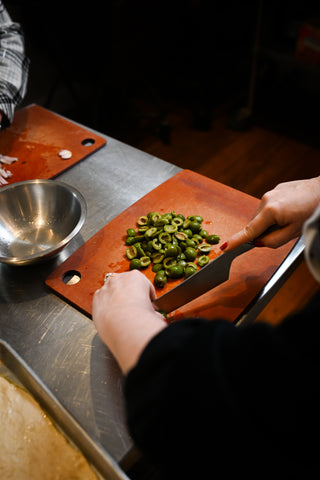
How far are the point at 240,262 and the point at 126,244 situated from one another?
439mm

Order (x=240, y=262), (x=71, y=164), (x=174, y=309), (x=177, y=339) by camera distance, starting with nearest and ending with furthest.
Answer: (x=177, y=339), (x=174, y=309), (x=240, y=262), (x=71, y=164)

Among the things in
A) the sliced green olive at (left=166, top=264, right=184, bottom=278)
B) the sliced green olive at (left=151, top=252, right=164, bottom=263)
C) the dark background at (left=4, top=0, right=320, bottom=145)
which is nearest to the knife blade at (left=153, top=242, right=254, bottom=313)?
the sliced green olive at (left=166, top=264, right=184, bottom=278)

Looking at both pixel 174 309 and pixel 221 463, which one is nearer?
pixel 221 463

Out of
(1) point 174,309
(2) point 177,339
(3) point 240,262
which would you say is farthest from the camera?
(3) point 240,262

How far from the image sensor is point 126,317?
871 millimetres

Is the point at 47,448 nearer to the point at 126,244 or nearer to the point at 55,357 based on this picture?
the point at 55,357

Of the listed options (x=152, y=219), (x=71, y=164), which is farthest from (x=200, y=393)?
(x=71, y=164)

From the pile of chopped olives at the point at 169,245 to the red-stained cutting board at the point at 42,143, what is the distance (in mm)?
591

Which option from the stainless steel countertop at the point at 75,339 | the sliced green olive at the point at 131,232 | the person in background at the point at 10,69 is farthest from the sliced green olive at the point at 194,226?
the person in background at the point at 10,69

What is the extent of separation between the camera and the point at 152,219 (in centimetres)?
143

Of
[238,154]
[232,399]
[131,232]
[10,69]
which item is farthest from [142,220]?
[238,154]

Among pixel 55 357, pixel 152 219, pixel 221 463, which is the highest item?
pixel 221 463

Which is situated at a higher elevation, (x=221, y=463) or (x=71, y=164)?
(x=221, y=463)

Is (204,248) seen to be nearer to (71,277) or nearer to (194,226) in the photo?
(194,226)
